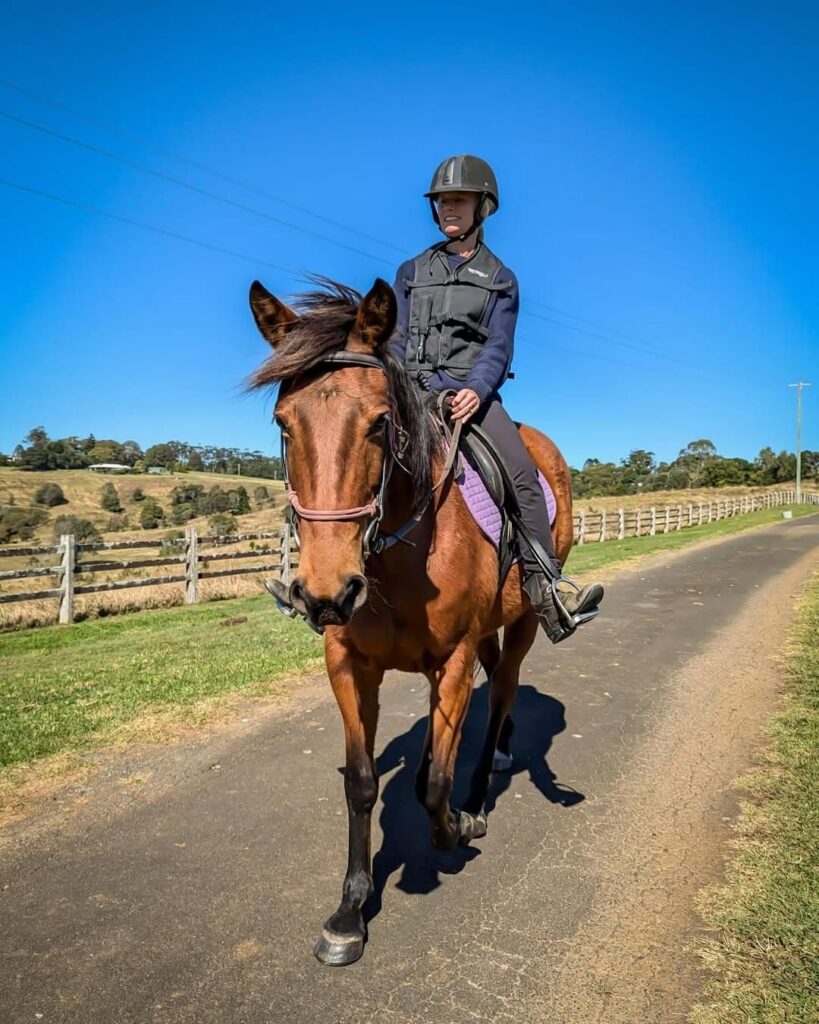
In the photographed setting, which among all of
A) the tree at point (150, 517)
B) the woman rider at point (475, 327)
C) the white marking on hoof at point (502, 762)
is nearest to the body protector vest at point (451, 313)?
the woman rider at point (475, 327)

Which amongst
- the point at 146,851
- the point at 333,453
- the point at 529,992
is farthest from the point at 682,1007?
the point at 146,851

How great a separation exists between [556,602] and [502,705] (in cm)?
105

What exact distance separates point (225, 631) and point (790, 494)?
7287cm

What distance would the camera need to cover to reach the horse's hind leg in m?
4.10

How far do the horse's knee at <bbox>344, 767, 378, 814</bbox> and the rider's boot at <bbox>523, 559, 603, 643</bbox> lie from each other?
1433mm

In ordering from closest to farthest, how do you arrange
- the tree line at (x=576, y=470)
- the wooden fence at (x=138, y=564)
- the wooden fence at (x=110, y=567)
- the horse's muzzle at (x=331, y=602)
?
the horse's muzzle at (x=331, y=602), the wooden fence at (x=110, y=567), the wooden fence at (x=138, y=564), the tree line at (x=576, y=470)

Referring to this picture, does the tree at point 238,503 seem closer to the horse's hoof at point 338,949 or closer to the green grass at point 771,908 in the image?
the green grass at point 771,908

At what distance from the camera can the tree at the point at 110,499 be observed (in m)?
57.9

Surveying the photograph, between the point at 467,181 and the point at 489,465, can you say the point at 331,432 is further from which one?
the point at 467,181

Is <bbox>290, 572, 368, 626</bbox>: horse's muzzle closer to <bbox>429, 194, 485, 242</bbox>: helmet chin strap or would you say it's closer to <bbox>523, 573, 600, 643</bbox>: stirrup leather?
<bbox>523, 573, 600, 643</bbox>: stirrup leather

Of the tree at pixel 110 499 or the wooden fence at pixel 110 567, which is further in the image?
the tree at pixel 110 499

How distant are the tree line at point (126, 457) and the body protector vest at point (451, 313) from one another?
7080cm

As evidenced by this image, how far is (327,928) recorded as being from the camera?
9.59 ft

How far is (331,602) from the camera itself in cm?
226
